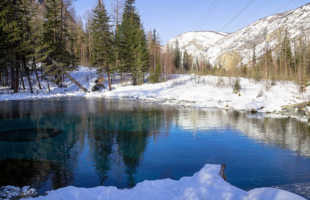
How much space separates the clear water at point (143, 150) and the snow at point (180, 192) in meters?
0.80

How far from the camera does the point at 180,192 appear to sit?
5262mm

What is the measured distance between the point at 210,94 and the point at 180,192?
81.4ft

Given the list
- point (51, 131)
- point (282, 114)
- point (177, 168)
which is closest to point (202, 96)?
point (282, 114)

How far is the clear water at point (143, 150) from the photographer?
6812mm

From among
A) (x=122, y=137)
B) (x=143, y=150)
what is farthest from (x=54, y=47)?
(x=143, y=150)

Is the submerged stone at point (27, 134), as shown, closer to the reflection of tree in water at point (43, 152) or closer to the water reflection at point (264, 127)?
the reflection of tree in water at point (43, 152)

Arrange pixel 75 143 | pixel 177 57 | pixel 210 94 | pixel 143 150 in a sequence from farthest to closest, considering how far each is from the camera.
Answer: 1. pixel 177 57
2. pixel 210 94
3. pixel 75 143
4. pixel 143 150

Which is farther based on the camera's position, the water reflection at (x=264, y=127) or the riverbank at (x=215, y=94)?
the riverbank at (x=215, y=94)

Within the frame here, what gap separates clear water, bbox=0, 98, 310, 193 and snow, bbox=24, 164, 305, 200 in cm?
80

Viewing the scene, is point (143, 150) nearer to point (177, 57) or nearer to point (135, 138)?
point (135, 138)

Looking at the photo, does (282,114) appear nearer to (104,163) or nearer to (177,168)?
(177,168)

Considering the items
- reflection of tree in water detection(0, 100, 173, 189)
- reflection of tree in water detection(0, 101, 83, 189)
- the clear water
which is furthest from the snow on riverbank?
reflection of tree in water detection(0, 101, 83, 189)

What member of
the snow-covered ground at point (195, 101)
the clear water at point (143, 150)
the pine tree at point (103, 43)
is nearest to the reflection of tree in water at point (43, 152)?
the clear water at point (143, 150)

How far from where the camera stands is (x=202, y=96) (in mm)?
28781
